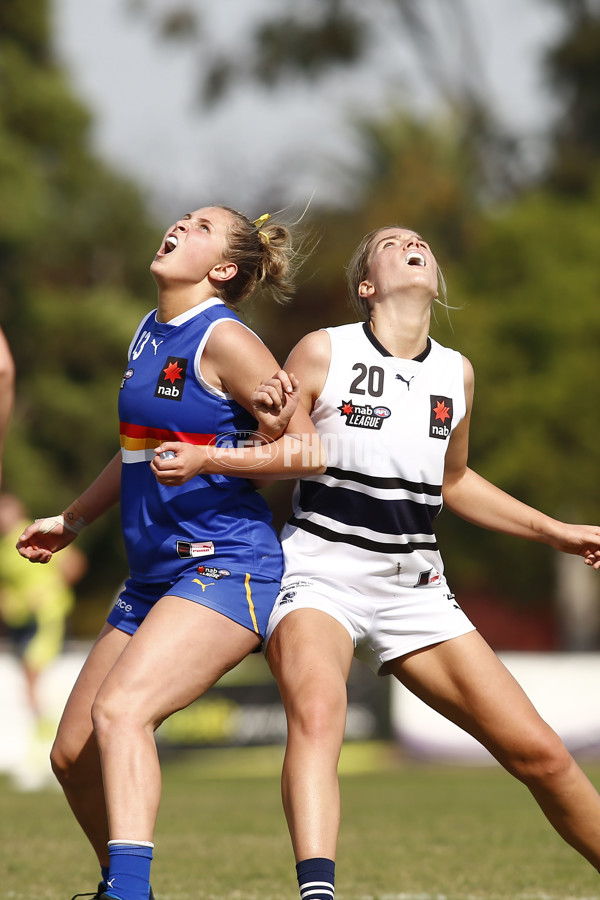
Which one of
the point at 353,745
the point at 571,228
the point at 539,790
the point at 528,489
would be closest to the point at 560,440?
the point at 528,489

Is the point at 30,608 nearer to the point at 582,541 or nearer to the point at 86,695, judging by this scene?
the point at 86,695

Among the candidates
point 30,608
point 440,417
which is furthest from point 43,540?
point 30,608

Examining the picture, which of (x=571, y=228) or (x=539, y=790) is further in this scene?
(x=571, y=228)

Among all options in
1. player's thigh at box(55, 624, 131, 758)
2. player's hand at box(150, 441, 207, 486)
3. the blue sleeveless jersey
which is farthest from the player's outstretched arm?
player's hand at box(150, 441, 207, 486)

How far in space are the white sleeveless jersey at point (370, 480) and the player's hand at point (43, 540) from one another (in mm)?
860

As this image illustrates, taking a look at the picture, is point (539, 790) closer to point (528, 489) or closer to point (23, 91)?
point (528, 489)

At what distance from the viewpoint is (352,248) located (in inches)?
992

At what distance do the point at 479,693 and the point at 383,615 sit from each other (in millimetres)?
411

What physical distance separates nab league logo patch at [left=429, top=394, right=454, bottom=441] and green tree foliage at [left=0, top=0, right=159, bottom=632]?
18836 millimetres

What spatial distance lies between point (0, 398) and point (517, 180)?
26.7 metres

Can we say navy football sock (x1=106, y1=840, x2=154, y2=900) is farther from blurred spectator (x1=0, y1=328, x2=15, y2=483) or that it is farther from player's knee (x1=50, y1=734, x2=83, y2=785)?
blurred spectator (x1=0, y1=328, x2=15, y2=483)

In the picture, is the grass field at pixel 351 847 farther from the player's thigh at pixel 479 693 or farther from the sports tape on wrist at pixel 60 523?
the sports tape on wrist at pixel 60 523

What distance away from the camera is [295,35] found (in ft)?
96.7

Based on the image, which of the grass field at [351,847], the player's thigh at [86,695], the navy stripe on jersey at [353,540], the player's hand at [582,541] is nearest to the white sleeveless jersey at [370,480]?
the navy stripe on jersey at [353,540]
